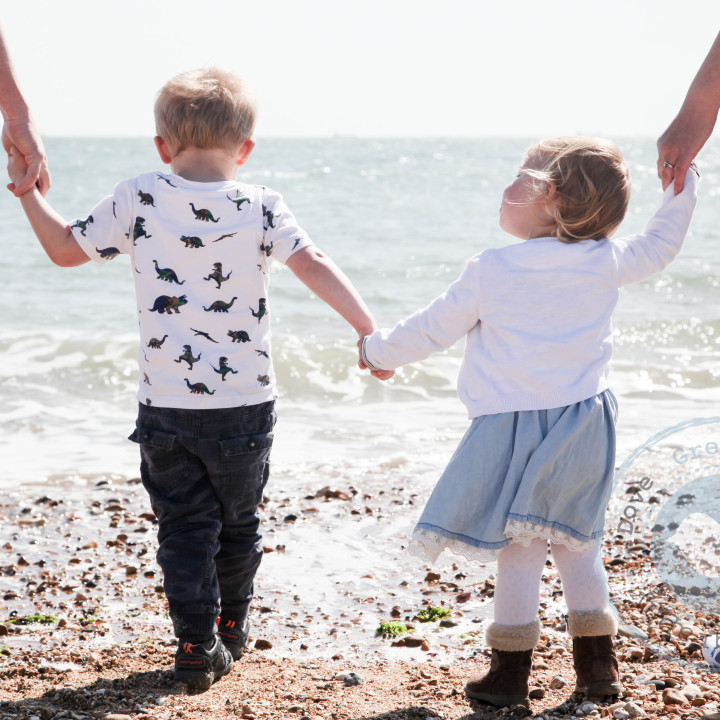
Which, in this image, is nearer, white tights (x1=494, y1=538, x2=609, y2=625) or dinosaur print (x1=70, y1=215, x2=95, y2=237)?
white tights (x1=494, y1=538, x2=609, y2=625)

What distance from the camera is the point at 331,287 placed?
2.67 m

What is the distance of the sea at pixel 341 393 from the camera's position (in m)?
4.04

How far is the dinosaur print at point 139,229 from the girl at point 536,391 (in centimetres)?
75

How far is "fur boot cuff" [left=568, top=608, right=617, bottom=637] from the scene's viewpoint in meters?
2.49

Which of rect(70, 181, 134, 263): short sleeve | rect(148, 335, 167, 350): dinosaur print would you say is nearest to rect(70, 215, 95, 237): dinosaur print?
rect(70, 181, 134, 263): short sleeve

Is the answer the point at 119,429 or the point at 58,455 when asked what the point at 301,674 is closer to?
the point at 58,455

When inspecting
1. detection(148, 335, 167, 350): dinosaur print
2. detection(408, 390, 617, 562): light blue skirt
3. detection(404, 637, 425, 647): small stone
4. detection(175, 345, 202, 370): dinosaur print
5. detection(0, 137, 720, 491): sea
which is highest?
detection(148, 335, 167, 350): dinosaur print

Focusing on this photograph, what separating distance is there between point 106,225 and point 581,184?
132 centimetres

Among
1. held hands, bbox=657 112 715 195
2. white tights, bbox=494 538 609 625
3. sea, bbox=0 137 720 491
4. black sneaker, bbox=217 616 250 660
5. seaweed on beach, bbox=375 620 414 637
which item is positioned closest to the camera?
white tights, bbox=494 538 609 625

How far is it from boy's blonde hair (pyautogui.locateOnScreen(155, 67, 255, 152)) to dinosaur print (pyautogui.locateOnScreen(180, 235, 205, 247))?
0.28m

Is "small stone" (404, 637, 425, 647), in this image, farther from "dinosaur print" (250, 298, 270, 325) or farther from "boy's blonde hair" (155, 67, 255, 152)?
"boy's blonde hair" (155, 67, 255, 152)

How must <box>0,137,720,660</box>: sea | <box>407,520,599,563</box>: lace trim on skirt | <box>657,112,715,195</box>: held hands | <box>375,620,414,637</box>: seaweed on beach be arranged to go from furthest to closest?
1. <box>0,137,720,660</box>: sea
2. <box>375,620,414,637</box>: seaweed on beach
3. <box>657,112,715,195</box>: held hands
4. <box>407,520,599,563</box>: lace trim on skirt

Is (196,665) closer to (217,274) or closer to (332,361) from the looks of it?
(217,274)

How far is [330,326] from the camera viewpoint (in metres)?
9.92
